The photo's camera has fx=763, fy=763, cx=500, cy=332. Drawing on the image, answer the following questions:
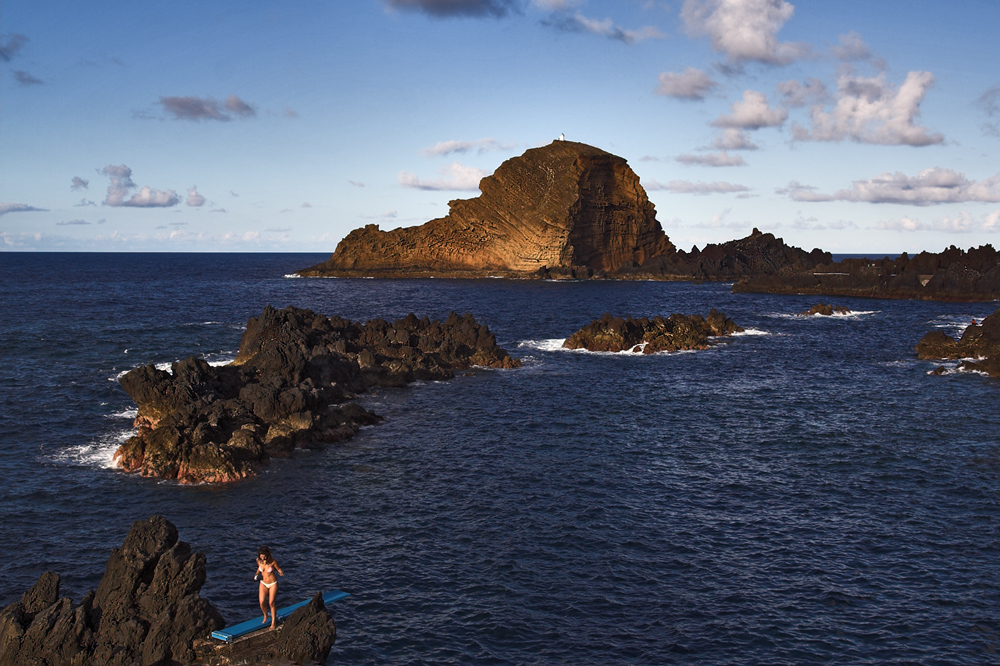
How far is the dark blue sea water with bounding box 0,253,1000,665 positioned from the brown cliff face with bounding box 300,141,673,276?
107507 mm

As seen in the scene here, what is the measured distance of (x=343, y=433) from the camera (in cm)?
3488

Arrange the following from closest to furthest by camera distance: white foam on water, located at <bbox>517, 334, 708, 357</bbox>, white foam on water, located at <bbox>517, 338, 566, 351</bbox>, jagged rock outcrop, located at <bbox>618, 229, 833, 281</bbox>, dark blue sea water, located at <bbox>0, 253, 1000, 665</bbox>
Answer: dark blue sea water, located at <bbox>0, 253, 1000, 665</bbox>, white foam on water, located at <bbox>517, 334, 708, 357</bbox>, white foam on water, located at <bbox>517, 338, 566, 351</bbox>, jagged rock outcrop, located at <bbox>618, 229, 833, 281</bbox>

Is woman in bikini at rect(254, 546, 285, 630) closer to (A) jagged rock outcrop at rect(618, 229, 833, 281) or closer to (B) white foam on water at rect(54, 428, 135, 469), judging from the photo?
(B) white foam on water at rect(54, 428, 135, 469)

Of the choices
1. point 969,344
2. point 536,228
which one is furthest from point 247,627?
point 536,228

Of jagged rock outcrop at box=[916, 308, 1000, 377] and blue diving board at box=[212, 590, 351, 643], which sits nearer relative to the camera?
blue diving board at box=[212, 590, 351, 643]

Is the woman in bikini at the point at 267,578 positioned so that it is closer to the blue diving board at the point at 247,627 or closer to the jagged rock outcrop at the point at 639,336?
the blue diving board at the point at 247,627

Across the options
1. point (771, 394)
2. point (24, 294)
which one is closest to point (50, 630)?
point (771, 394)

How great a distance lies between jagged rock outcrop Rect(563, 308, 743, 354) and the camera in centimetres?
6322

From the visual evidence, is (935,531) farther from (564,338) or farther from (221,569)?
(564,338)

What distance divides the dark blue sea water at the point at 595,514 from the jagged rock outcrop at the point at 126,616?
199 cm

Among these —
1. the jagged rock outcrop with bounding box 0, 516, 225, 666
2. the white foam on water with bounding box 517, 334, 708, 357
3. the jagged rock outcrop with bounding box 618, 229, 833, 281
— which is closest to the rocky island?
the jagged rock outcrop with bounding box 0, 516, 225, 666

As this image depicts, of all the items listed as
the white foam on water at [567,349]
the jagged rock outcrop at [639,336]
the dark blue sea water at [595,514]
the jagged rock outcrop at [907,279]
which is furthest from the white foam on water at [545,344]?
the jagged rock outcrop at [907,279]

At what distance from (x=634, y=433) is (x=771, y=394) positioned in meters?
13.6

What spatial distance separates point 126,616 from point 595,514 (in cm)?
1449
